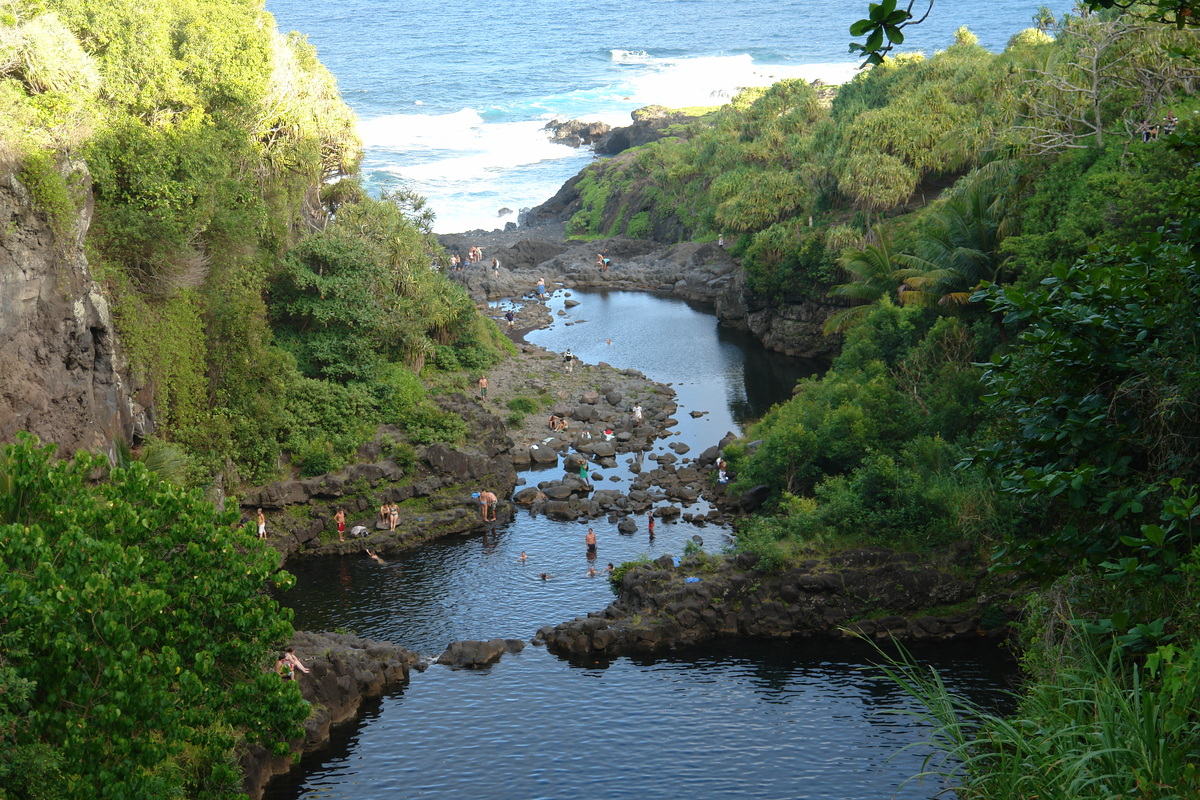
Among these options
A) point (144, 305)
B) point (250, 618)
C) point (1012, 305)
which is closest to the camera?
point (1012, 305)

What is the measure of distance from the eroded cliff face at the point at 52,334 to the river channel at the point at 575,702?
10.6 metres

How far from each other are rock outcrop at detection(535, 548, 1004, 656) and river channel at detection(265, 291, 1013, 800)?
73 centimetres

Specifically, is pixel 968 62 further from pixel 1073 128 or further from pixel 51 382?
pixel 51 382

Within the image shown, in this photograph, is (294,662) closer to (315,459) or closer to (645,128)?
(315,459)

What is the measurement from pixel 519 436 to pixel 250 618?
33.6 metres

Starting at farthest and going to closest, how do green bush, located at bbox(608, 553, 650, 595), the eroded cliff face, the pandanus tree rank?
the pandanus tree, green bush, located at bbox(608, 553, 650, 595), the eroded cliff face

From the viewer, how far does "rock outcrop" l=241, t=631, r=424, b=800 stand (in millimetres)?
29422

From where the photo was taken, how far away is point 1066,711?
11062mm

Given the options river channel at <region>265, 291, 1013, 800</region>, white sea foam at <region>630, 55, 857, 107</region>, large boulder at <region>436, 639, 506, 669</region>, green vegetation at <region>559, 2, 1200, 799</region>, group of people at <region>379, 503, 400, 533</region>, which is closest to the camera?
green vegetation at <region>559, 2, 1200, 799</region>

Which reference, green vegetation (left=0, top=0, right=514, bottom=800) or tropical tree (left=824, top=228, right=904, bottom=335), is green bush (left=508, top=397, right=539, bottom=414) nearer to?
green vegetation (left=0, top=0, right=514, bottom=800)

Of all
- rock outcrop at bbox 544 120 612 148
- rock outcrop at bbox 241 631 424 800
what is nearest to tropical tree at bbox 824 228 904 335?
rock outcrop at bbox 241 631 424 800

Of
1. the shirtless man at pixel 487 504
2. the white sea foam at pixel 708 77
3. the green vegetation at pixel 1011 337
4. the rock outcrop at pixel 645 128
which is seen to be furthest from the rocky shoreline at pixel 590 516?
the white sea foam at pixel 708 77

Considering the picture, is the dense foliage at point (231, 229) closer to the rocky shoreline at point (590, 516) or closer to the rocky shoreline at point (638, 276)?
the rocky shoreline at point (590, 516)

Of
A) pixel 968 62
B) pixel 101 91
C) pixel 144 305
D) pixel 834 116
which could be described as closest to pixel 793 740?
pixel 144 305
